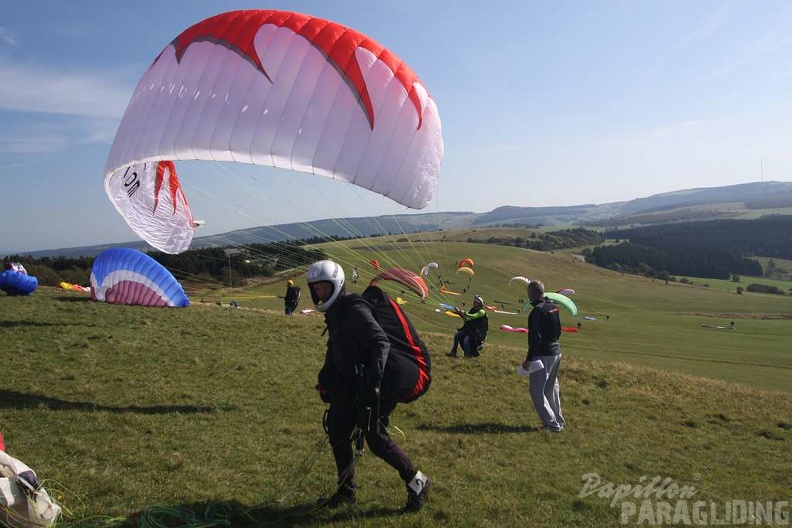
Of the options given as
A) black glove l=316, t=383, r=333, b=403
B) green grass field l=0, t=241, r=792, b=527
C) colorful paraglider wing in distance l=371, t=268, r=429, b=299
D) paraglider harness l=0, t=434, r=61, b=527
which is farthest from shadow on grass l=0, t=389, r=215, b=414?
colorful paraglider wing in distance l=371, t=268, r=429, b=299

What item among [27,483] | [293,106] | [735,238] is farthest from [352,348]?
[735,238]

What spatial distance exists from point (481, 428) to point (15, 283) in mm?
15773

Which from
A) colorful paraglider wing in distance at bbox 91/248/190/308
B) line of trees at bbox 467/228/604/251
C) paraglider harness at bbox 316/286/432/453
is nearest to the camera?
paraglider harness at bbox 316/286/432/453

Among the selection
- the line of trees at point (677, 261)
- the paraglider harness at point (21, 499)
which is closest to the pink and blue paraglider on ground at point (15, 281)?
the paraglider harness at point (21, 499)

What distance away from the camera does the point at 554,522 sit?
4129 millimetres

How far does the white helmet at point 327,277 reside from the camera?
4008mm

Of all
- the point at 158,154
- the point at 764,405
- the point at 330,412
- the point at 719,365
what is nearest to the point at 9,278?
the point at 158,154

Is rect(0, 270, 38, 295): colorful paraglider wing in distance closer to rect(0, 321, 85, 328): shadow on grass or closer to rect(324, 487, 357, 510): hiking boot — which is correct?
rect(0, 321, 85, 328): shadow on grass

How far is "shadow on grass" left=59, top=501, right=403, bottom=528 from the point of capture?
3.71 metres

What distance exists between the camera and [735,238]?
400ft

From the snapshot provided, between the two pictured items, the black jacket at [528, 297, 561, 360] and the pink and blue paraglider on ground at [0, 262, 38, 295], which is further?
the pink and blue paraglider on ground at [0, 262, 38, 295]

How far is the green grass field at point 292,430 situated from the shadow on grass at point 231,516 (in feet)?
0.05

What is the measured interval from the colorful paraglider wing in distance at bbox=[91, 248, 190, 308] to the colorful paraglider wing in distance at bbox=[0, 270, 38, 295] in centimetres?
237

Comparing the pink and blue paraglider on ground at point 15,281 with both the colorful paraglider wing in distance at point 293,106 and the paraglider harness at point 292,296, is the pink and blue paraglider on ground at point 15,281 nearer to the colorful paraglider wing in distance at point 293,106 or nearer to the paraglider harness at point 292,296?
the paraglider harness at point 292,296
